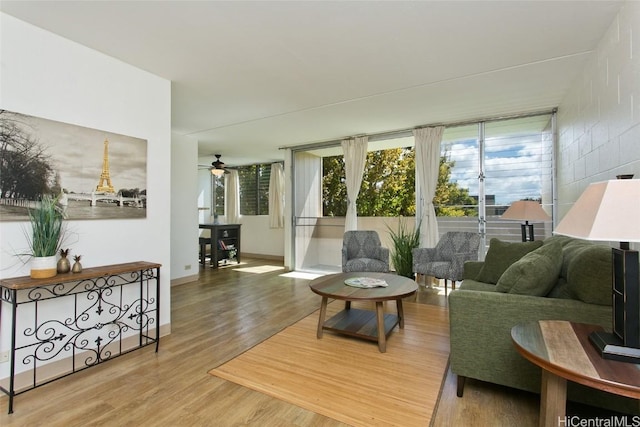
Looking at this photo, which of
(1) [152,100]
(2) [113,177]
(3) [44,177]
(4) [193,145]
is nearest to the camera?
(3) [44,177]

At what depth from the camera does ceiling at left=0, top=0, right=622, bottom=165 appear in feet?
6.76

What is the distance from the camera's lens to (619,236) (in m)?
1.13

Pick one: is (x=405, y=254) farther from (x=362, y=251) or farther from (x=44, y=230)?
(x=44, y=230)

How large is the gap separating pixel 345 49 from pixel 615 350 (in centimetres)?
258

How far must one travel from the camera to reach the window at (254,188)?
26.3 feet

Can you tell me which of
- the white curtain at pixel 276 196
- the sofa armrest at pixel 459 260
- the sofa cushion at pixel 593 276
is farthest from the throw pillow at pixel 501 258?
the white curtain at pixel 276 196

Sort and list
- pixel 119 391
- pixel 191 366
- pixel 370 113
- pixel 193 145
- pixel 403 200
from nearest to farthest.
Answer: pixel 119 391 < pixel 191 366 < pixel 370 113 < pixel 193 145 < pixel 403 200

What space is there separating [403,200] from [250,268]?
3.60 meters

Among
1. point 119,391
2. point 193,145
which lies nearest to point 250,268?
point 193,145

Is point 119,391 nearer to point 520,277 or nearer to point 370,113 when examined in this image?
point 520,277

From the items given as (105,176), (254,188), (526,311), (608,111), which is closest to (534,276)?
(526,311)

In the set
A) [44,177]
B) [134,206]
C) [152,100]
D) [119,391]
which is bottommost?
[119,391]

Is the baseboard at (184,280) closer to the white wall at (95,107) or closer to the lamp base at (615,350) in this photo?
the white wall at (95,107)

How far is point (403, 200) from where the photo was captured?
6.15 metres
